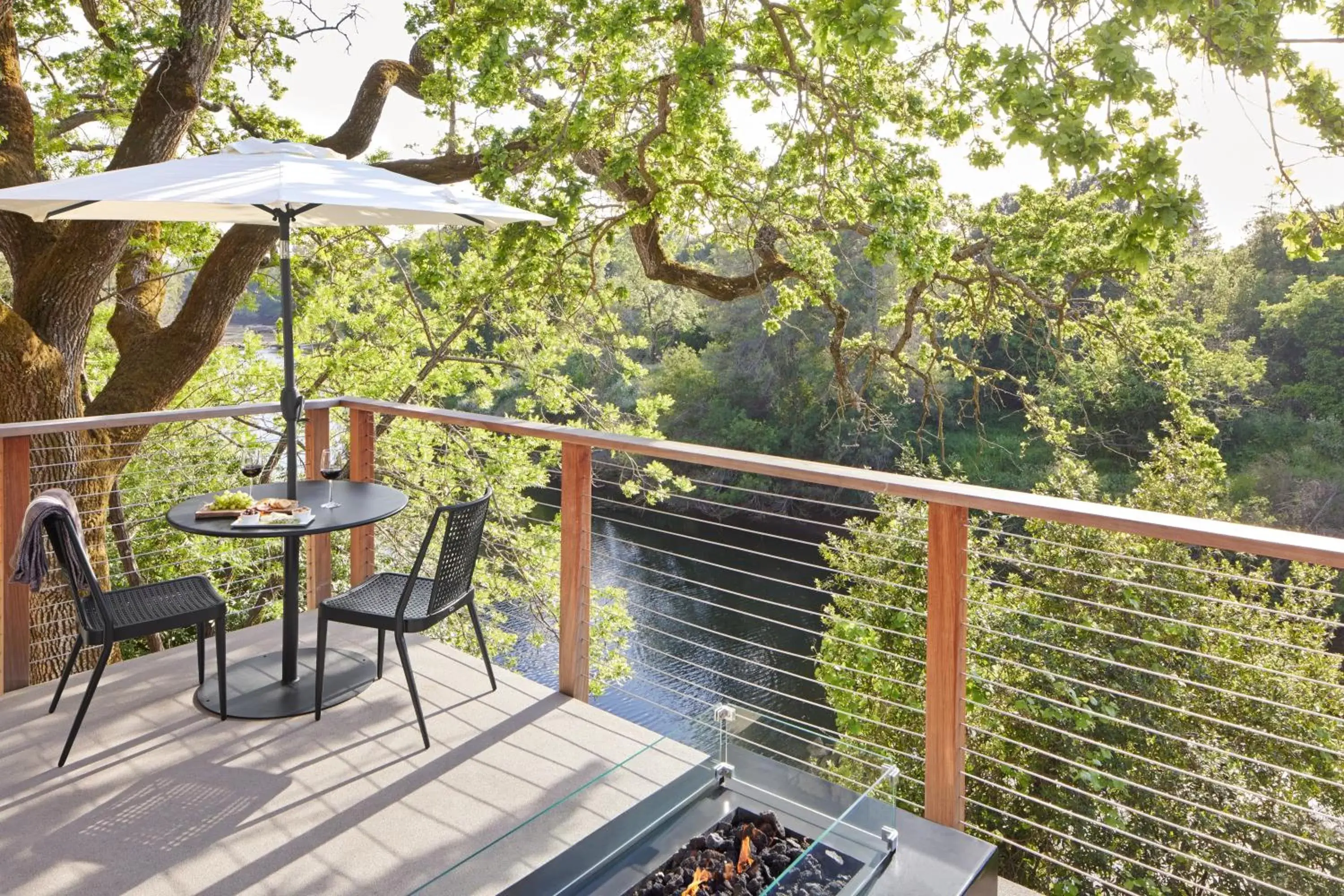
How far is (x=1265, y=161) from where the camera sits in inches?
194

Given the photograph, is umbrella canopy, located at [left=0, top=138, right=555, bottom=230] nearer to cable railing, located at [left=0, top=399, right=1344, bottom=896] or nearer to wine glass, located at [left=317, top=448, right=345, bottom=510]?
cable railing, located at [left=0, top=399, right=1344, bottom=896]

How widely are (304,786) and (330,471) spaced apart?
3.92 feet

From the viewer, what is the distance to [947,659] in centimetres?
246

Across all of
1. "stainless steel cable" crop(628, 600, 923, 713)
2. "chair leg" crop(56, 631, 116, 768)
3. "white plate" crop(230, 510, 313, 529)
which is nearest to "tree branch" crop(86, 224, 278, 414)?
"white plate" crop(230, 510, 313, 529)

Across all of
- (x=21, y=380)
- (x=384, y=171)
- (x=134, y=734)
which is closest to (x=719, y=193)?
(x=384, y=171)

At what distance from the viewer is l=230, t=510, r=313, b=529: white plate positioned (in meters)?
3.03

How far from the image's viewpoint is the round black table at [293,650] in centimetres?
307

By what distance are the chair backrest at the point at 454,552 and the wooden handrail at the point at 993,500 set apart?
1.50 ft

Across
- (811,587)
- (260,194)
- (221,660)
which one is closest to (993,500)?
(260,194)

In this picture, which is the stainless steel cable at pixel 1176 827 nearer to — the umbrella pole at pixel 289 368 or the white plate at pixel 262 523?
the white plate at pixel 262 523

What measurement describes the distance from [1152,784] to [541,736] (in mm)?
10344

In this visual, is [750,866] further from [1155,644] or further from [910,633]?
[910,633]

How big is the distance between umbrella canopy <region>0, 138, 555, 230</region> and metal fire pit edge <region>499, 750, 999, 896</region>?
1961 millimetres

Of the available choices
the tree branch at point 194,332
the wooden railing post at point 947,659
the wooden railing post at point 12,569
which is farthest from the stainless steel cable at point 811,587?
the tree branch at point 194,332
